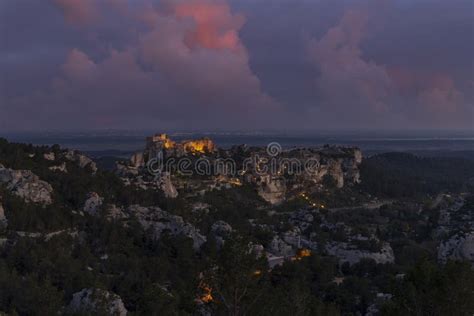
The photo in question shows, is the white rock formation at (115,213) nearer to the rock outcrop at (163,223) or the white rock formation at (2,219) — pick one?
the rock outcrop at (163,223)

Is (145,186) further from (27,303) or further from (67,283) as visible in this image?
(27,303)

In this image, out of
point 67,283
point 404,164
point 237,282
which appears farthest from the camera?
point 404,164

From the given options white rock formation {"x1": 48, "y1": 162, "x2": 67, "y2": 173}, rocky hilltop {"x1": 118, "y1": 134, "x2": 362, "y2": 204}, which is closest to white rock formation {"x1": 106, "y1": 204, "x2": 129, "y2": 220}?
white rock formation {"x1": 48, "y1": 162, "x2": 67, "y2": 173}

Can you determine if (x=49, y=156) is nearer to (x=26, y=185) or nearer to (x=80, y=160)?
(x=80, y=160)

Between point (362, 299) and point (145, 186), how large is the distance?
33.5 metres

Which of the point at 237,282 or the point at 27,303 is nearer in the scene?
the point at 237,282

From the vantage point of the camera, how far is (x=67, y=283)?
32.4m

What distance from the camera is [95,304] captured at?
2650 cm

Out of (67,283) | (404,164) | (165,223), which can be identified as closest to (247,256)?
(67,283)

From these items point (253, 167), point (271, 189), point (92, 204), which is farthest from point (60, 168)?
point (253, 167)

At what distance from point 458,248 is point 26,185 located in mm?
37432

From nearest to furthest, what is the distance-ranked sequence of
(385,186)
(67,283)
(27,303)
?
(27,303) < (67,283) < (385,186)

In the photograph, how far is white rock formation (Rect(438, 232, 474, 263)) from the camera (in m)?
45.5

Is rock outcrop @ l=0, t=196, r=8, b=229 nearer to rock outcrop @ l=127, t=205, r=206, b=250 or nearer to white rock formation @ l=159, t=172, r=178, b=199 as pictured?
rock outcrop @ l=127, t=205, r=206, b=250
